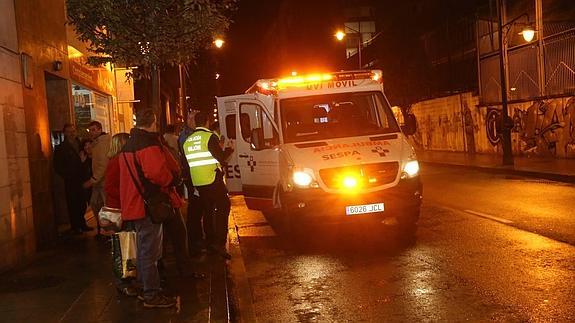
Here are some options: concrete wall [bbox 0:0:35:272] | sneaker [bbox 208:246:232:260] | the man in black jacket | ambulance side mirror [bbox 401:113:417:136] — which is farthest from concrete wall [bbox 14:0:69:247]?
ambulance side mirror [bbox 401:113:417:136]

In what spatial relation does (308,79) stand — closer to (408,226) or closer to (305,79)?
(305,79)

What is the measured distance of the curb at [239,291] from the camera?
5780mm

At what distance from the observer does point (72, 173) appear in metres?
9.57

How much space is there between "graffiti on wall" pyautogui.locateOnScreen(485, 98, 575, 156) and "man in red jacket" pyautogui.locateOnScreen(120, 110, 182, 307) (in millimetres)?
18435

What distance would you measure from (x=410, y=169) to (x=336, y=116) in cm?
162

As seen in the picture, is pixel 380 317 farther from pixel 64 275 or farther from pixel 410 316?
pixel 64 275

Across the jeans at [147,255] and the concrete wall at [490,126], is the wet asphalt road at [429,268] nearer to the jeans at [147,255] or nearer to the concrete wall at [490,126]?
the jeans at [147,255]

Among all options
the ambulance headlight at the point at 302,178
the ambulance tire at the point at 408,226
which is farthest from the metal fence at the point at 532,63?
the ambulance headlight at the point at 302,178

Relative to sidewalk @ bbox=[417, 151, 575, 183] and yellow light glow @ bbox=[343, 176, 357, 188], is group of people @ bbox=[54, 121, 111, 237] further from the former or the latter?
sidewalk @ bbox=[417, 151, 575, 183]

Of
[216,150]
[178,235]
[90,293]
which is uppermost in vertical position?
[216,150]

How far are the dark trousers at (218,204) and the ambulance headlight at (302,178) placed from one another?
1.12 m

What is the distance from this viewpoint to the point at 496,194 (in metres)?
13.7

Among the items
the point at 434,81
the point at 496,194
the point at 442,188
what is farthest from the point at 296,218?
the point at 434,81

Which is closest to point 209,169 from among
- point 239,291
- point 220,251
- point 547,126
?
point 220,251
